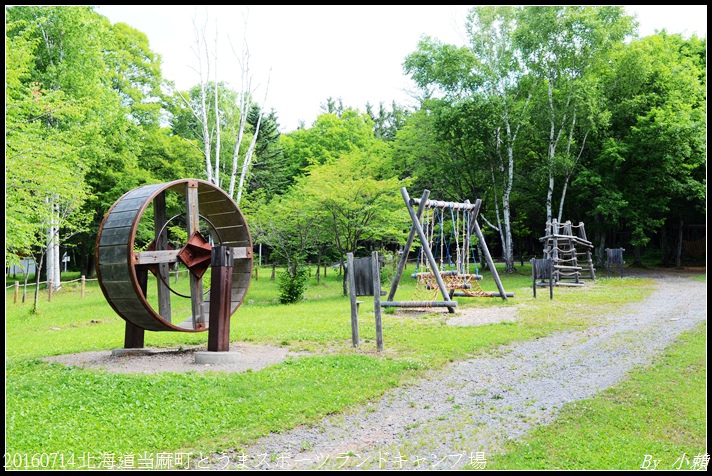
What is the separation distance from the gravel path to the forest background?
11.8m

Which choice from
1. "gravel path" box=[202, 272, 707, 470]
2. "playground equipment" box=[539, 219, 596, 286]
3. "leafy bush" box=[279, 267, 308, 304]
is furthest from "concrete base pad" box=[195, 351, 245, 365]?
"playground equipment" box=[539, 219, 596, 286]

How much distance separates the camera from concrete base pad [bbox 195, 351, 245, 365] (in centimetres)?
809

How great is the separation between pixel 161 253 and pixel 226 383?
3049mm

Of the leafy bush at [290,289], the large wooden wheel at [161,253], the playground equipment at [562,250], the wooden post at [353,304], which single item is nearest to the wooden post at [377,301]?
the wooden post at [353,304]

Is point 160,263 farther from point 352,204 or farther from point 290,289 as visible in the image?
point 352,204

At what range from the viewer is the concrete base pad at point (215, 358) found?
809cm

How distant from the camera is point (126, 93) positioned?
95.9ft

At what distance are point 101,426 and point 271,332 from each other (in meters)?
5.82

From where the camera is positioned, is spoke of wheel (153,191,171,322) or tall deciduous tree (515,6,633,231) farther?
tall deciduous tree (515,6,633,231)

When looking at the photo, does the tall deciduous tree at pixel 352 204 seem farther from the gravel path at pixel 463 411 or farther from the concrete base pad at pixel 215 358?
the concrete base pad at pixel 215 358

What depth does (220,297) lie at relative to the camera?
8.42 meters

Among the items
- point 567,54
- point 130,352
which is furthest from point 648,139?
point 130,352

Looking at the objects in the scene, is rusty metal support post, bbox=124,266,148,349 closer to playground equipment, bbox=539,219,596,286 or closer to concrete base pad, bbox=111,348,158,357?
concrete base pad, bbox=111,348,158,357

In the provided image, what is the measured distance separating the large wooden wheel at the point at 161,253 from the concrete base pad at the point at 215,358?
0.79 meters
